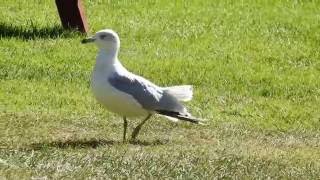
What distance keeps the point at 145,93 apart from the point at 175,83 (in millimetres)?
4543

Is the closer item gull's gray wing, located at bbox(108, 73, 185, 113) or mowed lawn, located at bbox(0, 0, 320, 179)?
mowed lawn, located at bbox(0, 0, 320, 179)

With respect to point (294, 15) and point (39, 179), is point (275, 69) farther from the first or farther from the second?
point (39, 179)

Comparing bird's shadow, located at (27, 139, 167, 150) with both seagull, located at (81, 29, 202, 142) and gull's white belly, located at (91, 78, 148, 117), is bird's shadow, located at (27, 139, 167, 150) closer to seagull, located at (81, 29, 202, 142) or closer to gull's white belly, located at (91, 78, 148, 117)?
seagull, located at (81, 29, 202, 142)

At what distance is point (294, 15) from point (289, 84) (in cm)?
516

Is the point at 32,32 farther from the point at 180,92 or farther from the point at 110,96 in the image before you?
the point at 110,96

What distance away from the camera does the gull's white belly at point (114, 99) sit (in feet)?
33.6

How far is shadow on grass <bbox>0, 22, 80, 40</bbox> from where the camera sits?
17.1m

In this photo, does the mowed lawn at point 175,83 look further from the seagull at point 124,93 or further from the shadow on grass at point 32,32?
the seagull at point 124,93

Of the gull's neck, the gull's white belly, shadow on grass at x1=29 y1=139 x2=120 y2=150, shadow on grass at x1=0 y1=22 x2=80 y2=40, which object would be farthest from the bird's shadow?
shadow on grass at x1=0 y1=22 x2=80 y2=40

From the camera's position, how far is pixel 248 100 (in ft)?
47.4

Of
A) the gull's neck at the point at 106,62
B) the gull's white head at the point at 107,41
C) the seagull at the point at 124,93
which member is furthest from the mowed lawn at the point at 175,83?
the gull's white head at the point at 107,41

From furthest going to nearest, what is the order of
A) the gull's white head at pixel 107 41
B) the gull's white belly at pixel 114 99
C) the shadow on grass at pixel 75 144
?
the gull's white head at pixel 107 41 → the gull's white belly at pixel 114 99 → the shadow on grass at pixel 75 144

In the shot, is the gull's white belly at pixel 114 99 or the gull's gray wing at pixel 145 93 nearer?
the gull's white belly at pixel 114 99

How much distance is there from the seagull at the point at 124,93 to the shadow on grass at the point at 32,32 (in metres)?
6.50
